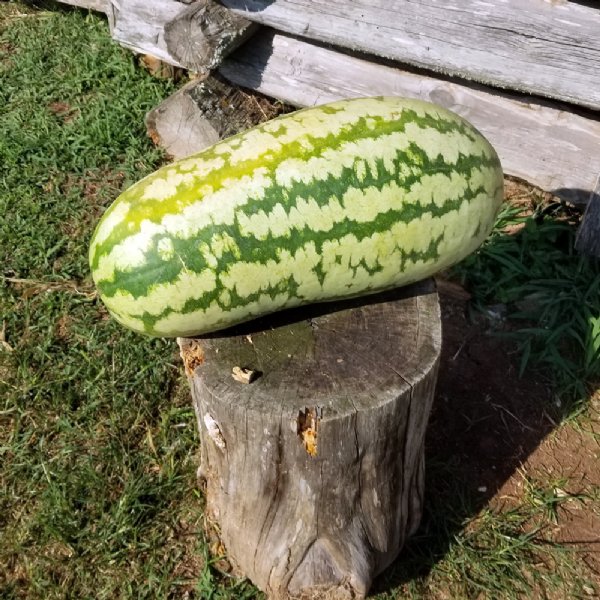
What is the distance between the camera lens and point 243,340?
234 cm

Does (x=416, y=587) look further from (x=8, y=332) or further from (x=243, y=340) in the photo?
(x=8, y=332)

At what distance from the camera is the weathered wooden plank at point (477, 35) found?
11.0ft

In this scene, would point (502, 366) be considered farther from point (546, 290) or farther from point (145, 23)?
point (145, 23)

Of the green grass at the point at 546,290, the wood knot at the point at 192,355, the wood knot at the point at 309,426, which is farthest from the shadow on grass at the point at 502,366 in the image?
the wood knot at the point at 192,355

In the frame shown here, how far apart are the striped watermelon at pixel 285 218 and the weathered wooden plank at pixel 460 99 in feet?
5.61

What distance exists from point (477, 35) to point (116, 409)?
8.02 ft

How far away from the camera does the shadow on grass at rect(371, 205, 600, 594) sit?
2.97 meters

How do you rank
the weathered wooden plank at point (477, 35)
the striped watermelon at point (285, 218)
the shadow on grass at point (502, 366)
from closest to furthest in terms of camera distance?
the striped watermelon at point (285, 218)
the shadow on grass at point (502, 366)
the weathered wooden plank at point (477, 35)

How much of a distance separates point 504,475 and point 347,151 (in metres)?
1.68

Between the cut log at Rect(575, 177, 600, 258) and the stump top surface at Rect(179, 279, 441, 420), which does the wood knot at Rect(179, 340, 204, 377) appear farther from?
the cut log at Rect(575, 177, 600, 258)

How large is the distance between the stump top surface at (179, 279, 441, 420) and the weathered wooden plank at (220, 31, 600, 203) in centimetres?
174

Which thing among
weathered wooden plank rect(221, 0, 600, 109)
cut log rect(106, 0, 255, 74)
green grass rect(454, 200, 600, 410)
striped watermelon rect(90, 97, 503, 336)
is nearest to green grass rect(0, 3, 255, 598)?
cut log rect(106, 0, 255, 74)

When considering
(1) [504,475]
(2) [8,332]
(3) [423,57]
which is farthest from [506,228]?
(2) [8,332]

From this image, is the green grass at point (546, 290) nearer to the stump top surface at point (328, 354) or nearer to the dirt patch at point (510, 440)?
the dirt patch at point (510, 440)
